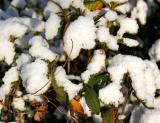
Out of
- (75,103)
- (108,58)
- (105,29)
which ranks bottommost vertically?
(75,103)

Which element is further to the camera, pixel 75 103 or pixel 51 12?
pixel 51 12

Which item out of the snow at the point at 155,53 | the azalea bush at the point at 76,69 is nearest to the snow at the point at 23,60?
the azalea bush at the point at 76,69

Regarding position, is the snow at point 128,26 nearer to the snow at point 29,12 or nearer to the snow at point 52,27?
the snow at point 52,27

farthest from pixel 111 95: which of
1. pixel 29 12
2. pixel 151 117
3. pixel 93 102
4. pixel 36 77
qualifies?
pixel 29 12

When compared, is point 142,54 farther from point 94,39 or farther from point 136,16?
point 94,39

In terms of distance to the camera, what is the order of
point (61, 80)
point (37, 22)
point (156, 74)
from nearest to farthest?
point (61, 80) → point (156, 74) → point (37, 22)

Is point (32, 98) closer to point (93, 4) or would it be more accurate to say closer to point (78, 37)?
point (78, 37)

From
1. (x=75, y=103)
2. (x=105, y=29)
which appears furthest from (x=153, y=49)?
(x=75, y=103)
